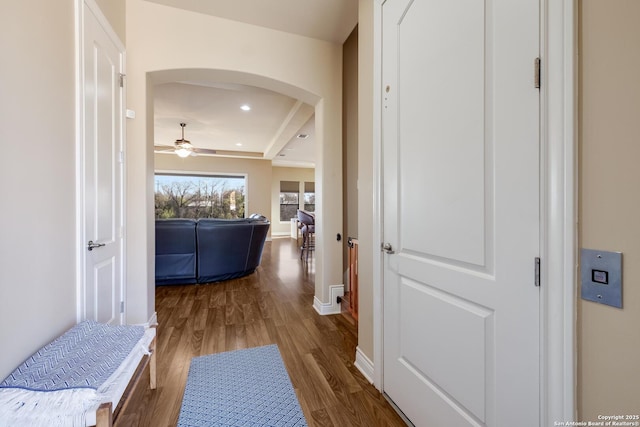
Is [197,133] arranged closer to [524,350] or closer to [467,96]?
[467,96]

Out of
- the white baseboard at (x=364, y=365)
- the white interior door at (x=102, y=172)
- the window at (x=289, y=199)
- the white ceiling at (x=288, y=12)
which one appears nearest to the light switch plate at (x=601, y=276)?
the white baseboard at (x=364, y=365)

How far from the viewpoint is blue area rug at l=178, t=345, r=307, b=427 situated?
1.42 m

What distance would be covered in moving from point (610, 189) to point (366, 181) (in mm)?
1239

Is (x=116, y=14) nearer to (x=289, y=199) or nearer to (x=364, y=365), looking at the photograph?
(x=364, y=365)

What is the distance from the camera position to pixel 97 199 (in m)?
1.73

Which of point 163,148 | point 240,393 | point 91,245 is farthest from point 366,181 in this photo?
point 163,148

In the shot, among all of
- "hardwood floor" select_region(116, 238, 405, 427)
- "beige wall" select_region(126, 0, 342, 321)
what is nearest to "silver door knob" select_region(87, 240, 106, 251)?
"beige wall" select_region(126, 0, 342, 321)

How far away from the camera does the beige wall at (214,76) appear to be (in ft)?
7.58

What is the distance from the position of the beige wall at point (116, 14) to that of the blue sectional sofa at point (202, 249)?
232 cm

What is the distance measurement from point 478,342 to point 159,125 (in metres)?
6.42

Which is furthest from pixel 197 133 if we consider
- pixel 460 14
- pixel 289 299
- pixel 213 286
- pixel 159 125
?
pixel 460 14

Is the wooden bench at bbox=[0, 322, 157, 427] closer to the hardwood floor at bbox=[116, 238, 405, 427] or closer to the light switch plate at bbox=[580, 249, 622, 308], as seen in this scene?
the hardwood floor at bbox=[116, 238, 405, 427]

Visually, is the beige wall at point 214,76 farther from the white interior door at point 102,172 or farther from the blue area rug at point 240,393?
the blue area rug at point 240,393

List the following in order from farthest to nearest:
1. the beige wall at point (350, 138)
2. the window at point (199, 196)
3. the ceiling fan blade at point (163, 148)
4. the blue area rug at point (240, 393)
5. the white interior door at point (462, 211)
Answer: the window at point (199, 196) < the ceiling fan blade at point (163, 148) < the beige wall at point (350, 138) < the blue area rug at point (240, 393) < the white interior door at point (462, 211)
